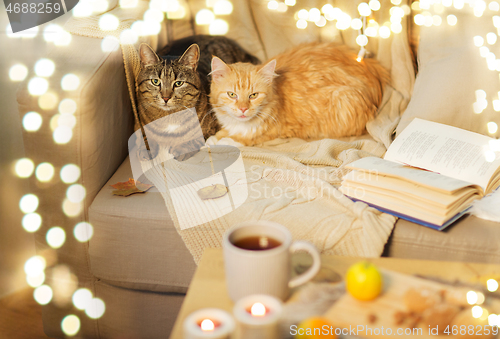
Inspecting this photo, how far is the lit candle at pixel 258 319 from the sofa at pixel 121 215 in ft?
1.93

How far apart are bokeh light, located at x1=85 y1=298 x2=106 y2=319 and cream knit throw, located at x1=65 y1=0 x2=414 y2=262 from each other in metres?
0.42

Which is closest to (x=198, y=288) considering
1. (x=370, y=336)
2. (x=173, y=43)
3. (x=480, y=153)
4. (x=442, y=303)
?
(x=370, y=336)

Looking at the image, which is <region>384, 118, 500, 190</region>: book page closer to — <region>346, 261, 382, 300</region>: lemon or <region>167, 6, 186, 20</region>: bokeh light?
<region>346, 261, 382, 300</region>: lemon

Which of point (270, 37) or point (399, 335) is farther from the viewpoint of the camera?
point (270, 37)

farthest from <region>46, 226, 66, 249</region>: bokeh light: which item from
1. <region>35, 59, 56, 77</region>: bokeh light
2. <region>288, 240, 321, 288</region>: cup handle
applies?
<region>288, 240, 321, 288</region>: cup handle

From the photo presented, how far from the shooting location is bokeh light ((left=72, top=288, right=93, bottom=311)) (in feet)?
4.16

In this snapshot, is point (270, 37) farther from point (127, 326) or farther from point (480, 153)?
point (127, 326)

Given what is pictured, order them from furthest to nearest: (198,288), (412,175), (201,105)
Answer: (201,105) → (412,175) → (198,288)

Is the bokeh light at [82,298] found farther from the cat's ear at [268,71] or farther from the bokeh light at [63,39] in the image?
the cat's ear at [268,71]

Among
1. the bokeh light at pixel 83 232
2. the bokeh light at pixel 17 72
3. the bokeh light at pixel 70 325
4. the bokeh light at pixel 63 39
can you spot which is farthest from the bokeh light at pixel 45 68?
the bokeh light at pixel 70 325

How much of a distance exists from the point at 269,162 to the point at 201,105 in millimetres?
431

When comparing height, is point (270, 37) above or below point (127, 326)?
above

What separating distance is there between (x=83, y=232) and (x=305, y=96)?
105 centimetres

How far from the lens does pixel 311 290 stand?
729mm
